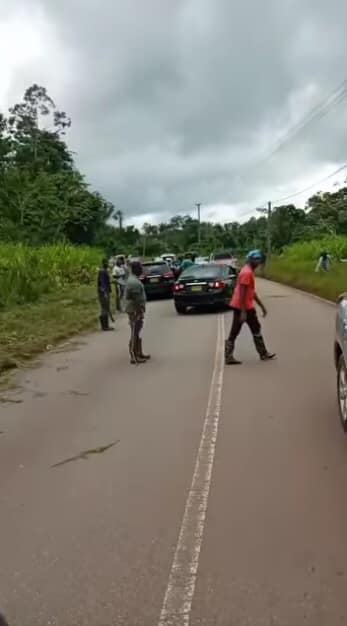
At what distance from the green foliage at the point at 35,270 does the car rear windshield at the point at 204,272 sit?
6242 millimetres

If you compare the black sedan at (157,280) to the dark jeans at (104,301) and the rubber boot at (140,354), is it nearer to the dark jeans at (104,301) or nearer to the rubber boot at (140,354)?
the dark jeans at (104,301)

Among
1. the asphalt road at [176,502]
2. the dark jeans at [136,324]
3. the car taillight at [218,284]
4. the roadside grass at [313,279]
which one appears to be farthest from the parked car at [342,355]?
the roadside grass at [313,279]

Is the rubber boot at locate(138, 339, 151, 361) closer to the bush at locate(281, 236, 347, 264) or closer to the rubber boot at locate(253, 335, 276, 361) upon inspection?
the rubber boot at locate(253, 335, 276, 361)

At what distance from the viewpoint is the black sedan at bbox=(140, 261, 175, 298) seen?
1154 inches

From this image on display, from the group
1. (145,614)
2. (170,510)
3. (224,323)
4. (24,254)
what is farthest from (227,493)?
(24,254)

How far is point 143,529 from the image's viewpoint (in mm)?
4516

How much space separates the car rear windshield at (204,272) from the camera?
21.2 m

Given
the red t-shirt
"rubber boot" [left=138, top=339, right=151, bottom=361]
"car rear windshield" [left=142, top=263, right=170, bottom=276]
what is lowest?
"rubber boot" [left=138, top=339, right=151, bottom=361]

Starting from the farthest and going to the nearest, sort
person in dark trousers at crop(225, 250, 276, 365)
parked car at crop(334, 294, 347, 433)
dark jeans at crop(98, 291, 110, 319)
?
dark jeans at crop(98, 291, 110, 319), person in dark trousers at crop(225, 250, 276, 365), parked car at crop(334, 294, 347, 433)

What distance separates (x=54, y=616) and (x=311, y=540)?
1.66 meters

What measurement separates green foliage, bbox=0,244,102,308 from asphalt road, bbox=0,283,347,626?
14.8 metres

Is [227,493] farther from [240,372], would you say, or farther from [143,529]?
[240,372]

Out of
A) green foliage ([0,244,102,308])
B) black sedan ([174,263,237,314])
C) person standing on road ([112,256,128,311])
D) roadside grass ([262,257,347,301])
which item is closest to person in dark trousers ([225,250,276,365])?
black sedan ([174,263,237,314])

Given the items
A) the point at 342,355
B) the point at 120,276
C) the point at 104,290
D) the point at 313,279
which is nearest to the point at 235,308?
the point at 342,355
